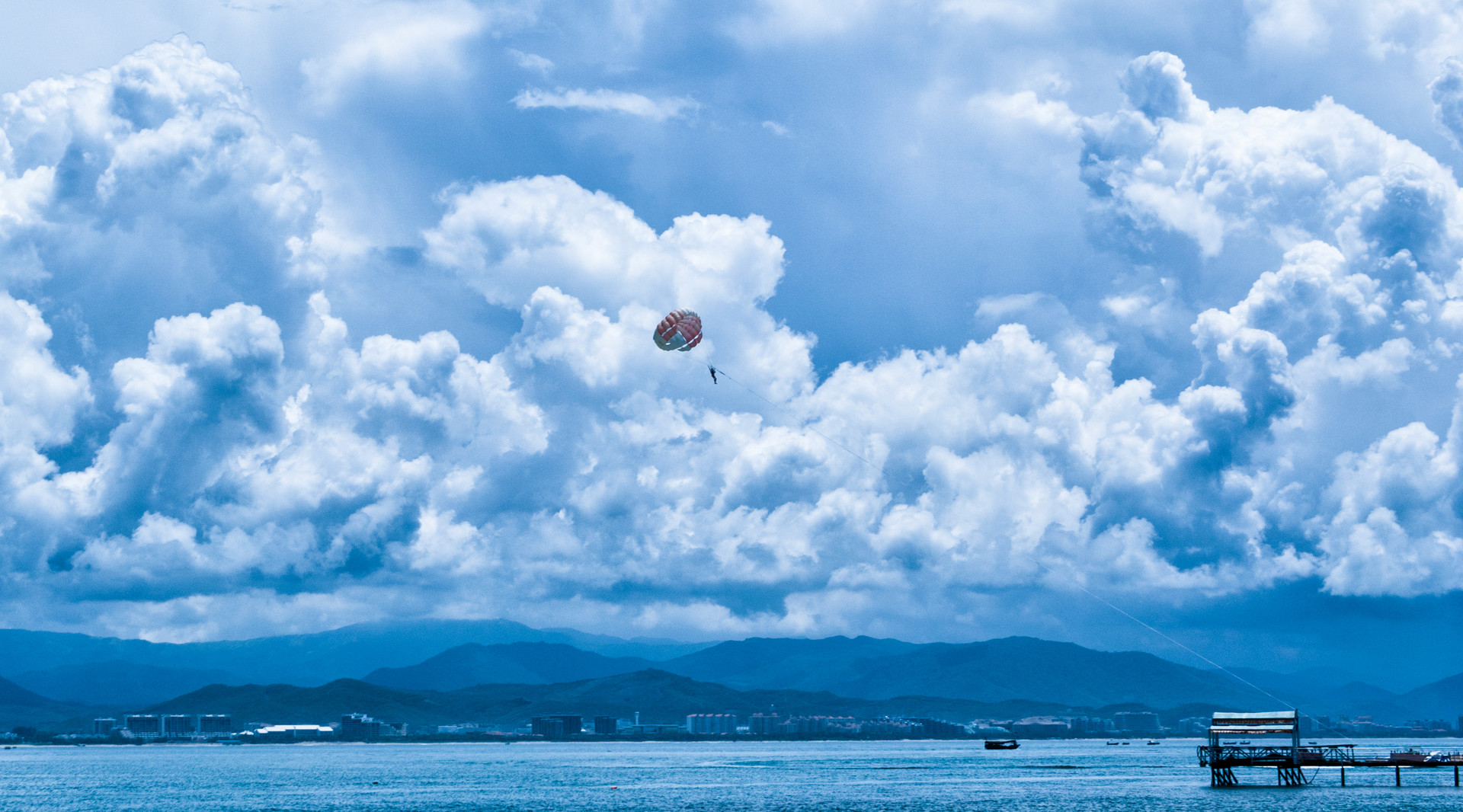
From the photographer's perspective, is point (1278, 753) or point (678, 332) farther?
point (1278, 753)

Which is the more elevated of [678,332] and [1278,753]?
[678,332]

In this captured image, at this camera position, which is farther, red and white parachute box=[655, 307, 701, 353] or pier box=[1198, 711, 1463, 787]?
pier box=[1198, 711, 1463, 787]

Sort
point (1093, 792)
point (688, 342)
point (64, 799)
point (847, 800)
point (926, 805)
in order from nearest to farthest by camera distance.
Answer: point (688, 342) → point (926, 805) → point (847, 800) → point (1093, 792) → point (64, 799)

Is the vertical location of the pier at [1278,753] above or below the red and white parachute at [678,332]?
below

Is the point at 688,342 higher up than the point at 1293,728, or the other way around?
the point at 688,342

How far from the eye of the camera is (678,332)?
126688mm

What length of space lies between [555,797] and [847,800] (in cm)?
4311

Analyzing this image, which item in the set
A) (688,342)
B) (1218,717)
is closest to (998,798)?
(1218,717)

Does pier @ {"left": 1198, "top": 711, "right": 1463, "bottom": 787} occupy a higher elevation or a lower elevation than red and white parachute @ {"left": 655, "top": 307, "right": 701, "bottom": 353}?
lower

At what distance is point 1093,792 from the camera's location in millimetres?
178500

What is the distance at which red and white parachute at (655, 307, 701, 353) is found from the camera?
414ft

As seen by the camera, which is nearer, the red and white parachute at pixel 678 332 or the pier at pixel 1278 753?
the red and white parachute at pixel 678 332

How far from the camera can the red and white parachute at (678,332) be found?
126 meters

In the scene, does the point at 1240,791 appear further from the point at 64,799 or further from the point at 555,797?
the point at 64,799
